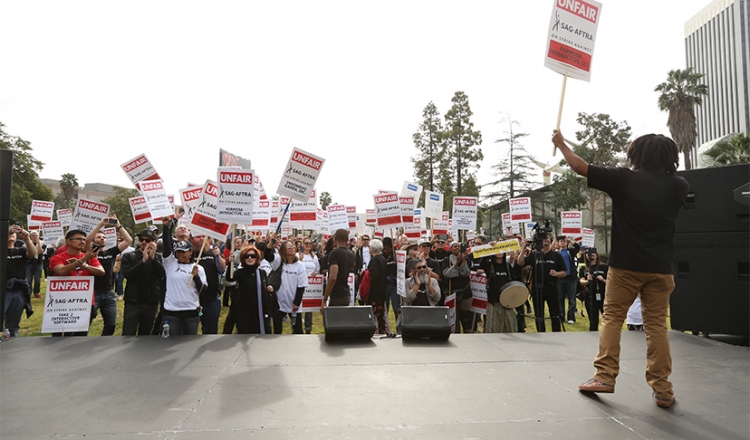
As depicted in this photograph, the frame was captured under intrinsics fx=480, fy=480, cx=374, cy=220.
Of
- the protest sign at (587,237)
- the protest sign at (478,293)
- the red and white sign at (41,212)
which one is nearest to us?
the protest sign at (478,293)

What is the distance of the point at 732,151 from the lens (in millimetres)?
29250

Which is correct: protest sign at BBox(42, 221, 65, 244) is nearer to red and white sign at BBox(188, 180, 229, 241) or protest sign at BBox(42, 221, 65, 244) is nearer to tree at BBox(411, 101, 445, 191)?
red and white sign at BBox(188, 180, 229, 241)

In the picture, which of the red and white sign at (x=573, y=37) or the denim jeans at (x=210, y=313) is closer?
the red and white sign at (x=573, y=37)

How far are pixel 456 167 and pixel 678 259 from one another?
34.5 meters

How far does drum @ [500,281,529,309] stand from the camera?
766 centimetres

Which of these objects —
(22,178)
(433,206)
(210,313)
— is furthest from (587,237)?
(22,178)

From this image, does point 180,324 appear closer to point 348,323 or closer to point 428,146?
point 348,323

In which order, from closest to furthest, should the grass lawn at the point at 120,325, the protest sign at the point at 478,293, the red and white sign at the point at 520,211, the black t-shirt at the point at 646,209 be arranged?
1. the black t-shirt at the point at 646,209
2. the protest sign at the point at 478,293
3. the grass lawn at the point at 120,325
4. the red and white sign at the point at 520,211

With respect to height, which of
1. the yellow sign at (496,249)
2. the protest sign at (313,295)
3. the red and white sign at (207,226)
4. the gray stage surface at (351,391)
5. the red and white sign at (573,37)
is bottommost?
the gray stage surface at (351,391)

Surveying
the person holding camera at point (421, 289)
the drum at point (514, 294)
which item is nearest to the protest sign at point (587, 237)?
the drum at point (514, 294)

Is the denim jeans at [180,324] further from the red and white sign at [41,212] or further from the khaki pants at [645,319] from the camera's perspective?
the red and white sign at [41,212]

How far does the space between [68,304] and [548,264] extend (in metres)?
8.52

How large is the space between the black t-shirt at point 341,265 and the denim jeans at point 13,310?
16.1ft

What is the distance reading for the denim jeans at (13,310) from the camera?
24.4ft
